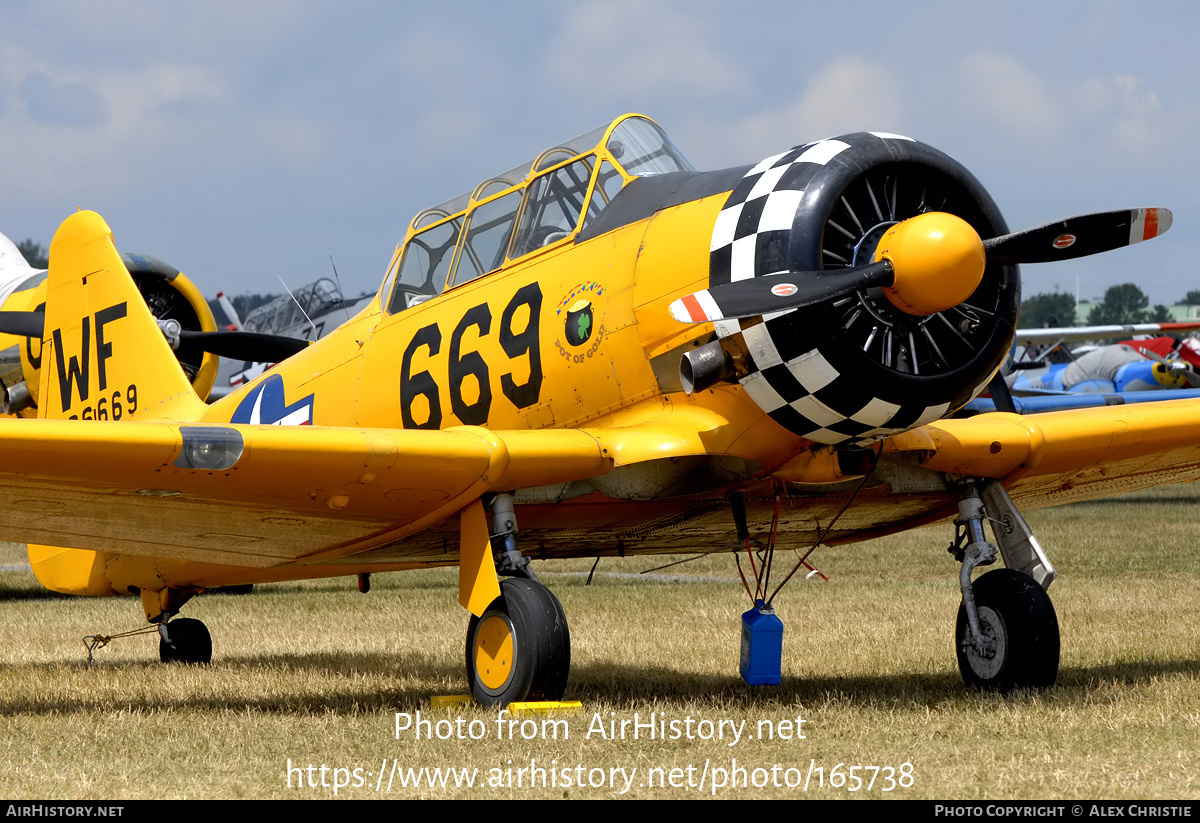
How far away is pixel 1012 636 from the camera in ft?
21.8

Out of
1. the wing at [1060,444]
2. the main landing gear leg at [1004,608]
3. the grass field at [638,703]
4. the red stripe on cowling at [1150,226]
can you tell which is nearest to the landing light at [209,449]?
the grass field at [638,703]

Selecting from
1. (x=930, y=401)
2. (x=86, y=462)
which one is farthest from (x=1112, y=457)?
(x=86, y=462)

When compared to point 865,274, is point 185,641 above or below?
below

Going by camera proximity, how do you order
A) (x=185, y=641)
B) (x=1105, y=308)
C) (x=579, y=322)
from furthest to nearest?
(x=1105, y=308), (x=185, y=641), (x=579, y=322)

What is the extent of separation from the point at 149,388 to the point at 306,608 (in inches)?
181

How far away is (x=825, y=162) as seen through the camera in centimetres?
588

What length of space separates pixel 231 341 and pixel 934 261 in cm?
848

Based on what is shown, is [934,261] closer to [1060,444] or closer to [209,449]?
[1060,444]

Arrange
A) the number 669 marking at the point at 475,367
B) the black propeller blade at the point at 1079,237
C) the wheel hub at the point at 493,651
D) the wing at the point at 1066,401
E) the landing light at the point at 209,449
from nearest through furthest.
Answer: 1. the landing light at the point at 209,449
2. the black propeller blade at the point at 1079,237
3. the wheel hub at the point at 493,651
4. the number 669 marking at the point at 475,367
5. the wing at the point at 1066,401

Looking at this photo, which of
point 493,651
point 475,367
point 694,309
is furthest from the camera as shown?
Result: point 475,367

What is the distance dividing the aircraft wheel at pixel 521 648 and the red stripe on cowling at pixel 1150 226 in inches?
137

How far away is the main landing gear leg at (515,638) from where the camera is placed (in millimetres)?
6043

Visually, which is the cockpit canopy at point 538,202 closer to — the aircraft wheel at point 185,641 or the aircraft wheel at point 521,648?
the aircraft wheel at point 521,648

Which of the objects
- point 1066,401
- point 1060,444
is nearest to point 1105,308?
point 1066,401
